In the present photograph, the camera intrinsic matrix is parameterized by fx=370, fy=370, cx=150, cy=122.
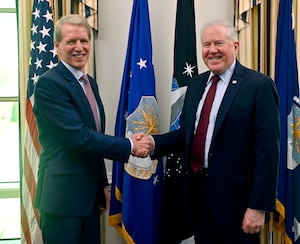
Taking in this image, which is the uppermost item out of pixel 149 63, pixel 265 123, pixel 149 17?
pixel 149 17

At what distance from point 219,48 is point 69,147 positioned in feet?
2.75

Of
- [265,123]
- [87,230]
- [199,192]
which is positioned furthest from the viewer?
[199,192]

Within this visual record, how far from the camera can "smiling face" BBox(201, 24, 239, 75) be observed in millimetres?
1759

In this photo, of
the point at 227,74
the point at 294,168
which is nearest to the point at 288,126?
the point at 294,168

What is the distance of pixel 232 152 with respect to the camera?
1.68 m

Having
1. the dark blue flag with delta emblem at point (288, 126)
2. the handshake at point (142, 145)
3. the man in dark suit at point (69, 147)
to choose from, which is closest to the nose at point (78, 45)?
the man in dark suit at point (69, 147)

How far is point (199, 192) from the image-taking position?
1.83 metres

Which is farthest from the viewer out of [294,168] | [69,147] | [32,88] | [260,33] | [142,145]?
[260,33]

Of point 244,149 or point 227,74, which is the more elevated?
point 227,74

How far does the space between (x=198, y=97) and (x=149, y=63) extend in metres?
0.63

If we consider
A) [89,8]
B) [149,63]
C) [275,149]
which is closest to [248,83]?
[275,149]

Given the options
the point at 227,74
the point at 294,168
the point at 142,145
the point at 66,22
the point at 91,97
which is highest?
the point at 66,22

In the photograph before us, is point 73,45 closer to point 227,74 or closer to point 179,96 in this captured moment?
point 227,74

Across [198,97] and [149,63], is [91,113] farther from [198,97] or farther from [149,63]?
[149,63]
